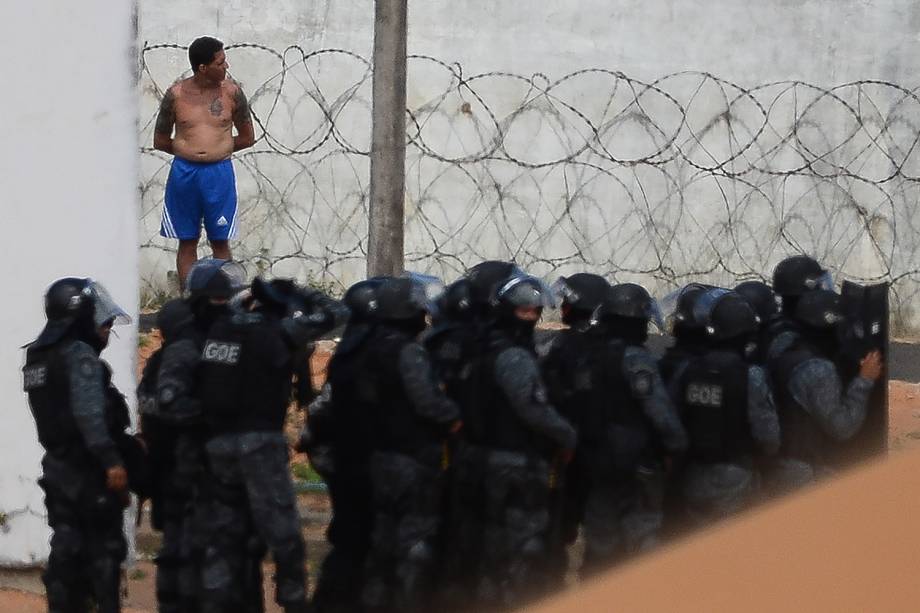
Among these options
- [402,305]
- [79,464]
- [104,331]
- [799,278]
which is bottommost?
[79,464]

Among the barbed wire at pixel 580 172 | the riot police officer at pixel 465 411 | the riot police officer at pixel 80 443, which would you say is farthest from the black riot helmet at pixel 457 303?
the barbed wire at pixel 580 172

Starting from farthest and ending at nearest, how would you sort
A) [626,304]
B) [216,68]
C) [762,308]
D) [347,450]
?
[216,68], [762,308], [347,450], [626,304]

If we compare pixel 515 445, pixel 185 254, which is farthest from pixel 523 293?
pixel 185 254

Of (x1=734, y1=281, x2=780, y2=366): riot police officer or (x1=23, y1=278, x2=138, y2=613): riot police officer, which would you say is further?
(x1=734, y1=281, x2=780, y2=366): riot police officer

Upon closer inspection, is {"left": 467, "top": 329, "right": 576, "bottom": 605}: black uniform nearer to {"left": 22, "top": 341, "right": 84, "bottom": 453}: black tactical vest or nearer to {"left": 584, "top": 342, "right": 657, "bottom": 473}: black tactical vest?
{"left": 584, "top": 342, "right": 657, "bottom": 473}: black tactical vest

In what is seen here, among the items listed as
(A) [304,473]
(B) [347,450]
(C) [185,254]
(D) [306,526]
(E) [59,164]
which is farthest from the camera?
(C) [185,254]

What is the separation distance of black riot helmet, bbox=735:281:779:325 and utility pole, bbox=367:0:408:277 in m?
2.30

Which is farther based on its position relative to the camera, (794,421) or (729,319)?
(794,421)

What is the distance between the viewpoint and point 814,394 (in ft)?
19.5

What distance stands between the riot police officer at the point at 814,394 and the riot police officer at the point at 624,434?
401 millimetres

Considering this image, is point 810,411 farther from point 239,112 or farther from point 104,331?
point 239,112

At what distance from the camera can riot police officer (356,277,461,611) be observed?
5871 mm

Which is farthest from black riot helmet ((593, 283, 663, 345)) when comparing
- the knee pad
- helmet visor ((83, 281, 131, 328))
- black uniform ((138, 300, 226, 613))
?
helmet visor ((83, 281, 131, 328))

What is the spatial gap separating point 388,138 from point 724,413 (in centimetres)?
282
